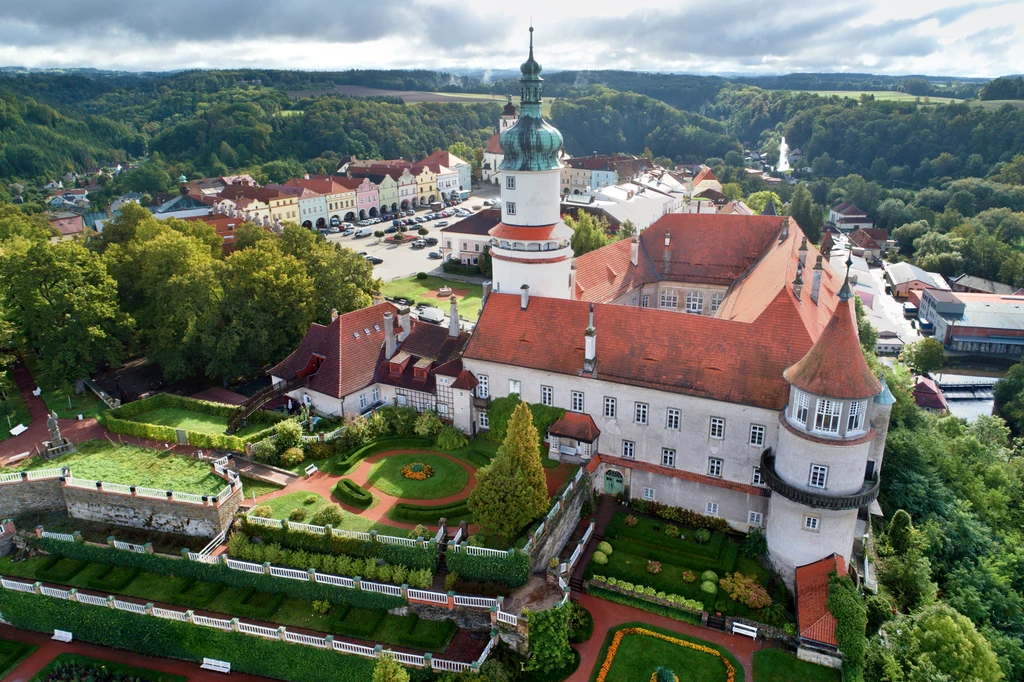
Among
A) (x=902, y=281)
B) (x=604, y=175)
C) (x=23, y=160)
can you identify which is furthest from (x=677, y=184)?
(x=23, y=160)

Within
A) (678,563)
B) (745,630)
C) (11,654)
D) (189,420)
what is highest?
(189,420)

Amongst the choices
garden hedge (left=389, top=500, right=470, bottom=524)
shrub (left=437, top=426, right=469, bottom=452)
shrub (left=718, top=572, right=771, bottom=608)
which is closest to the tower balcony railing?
shrub (left=718, top=572, right=771, bottom=608)

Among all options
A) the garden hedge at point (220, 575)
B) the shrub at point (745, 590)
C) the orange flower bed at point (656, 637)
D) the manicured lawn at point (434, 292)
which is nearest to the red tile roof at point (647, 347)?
the shrub at point (745, 590)

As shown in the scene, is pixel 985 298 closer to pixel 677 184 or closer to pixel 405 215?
pixel 677 184

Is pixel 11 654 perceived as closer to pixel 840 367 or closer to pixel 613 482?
pixel 613 482

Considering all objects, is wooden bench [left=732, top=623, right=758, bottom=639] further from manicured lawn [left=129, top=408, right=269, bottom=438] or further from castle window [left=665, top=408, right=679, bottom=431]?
manicured lawn [left=129, top=408, right=269, bottom=438]

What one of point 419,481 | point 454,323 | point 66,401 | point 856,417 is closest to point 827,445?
point 856,417

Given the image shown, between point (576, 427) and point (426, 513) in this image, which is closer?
point (426, 513)
